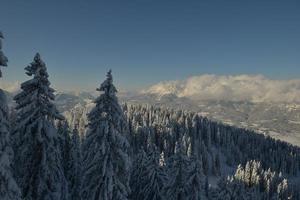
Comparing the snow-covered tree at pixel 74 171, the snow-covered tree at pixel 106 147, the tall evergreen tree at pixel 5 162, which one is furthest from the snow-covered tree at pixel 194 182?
the tall evergreen tree at pixel 5 162

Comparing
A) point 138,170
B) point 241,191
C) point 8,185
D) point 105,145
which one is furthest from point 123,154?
point 241,191

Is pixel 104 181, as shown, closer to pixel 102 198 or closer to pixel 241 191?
pixel 102 198

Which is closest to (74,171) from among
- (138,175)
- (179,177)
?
(138,175)

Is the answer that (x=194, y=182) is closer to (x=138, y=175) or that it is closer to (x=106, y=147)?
(x=138, y=175)

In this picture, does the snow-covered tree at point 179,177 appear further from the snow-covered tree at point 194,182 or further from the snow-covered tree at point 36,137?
the snow-covered tree at point 36,137

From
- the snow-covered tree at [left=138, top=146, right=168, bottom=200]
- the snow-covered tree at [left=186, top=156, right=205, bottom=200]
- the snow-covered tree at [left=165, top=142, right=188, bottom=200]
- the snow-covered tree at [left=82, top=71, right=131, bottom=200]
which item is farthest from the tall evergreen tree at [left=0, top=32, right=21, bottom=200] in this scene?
the snow-covered tree at [left=138, top=146, right=168, bottom=200]

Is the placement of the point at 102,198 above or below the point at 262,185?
above

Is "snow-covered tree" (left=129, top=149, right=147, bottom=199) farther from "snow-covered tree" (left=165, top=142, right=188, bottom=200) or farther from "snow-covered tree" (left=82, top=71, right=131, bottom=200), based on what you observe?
"snow-covered tree" (left=82, top=71, right=131, bottom=200)
